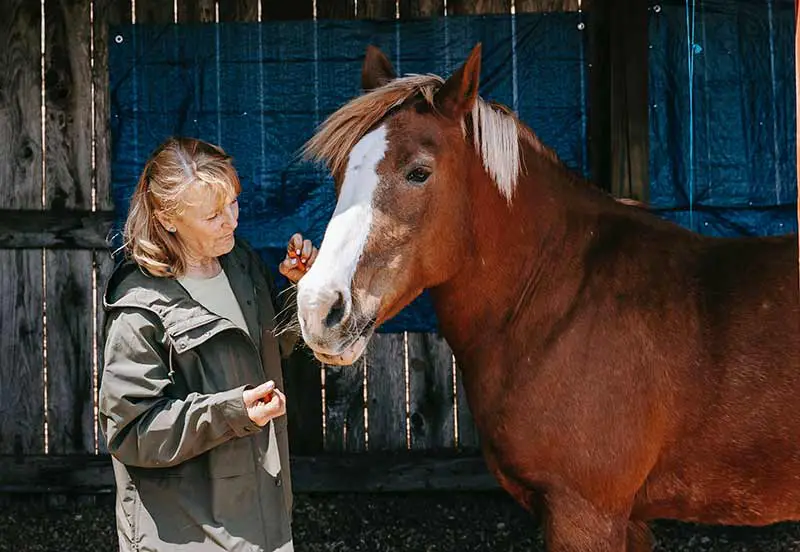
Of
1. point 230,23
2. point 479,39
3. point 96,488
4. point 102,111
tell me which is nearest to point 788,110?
point 479,39

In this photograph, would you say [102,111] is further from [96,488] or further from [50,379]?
[96,488]

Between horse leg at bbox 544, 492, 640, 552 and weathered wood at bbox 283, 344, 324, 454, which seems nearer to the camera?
horse leg at bbox 544, 492, 640, 552

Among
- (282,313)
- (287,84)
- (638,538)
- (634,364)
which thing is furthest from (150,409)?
(287,84)

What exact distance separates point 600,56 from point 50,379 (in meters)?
3.49

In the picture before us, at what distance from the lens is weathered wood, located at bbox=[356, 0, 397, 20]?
5461mm

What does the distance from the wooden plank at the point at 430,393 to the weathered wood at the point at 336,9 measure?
1.78 metres

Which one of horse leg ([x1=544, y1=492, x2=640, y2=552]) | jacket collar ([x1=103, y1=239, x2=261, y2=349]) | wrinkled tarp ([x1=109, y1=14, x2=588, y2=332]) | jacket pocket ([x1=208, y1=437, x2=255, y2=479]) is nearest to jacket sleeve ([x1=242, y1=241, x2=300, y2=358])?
jacket collar ([x1=103, y1=239, x2=261, y2=349])

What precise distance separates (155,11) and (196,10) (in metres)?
0.22

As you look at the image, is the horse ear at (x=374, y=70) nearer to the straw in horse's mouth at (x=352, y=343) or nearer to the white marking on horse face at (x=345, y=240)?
the white marking on horse face at (x=345, y=240)

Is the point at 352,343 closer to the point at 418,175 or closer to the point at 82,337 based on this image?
the point at 418,175

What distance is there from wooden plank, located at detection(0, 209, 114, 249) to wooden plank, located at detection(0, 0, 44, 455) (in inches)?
2.5

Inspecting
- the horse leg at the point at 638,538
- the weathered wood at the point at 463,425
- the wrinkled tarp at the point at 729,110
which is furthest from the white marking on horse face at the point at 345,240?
the weathered wood at the point at 463,425

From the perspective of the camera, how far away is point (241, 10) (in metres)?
5.45

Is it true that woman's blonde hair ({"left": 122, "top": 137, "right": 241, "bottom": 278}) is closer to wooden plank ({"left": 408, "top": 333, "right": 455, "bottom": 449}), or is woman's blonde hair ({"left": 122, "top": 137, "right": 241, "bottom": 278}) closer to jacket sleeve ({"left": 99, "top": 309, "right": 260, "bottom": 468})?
jacket sleeve ({"left": 99, "top": 309, "right": 260, "bottom": 468})
